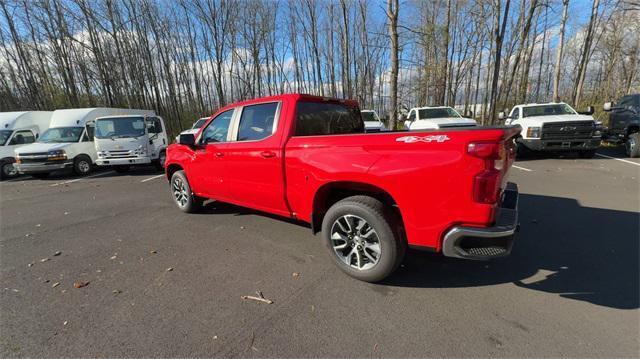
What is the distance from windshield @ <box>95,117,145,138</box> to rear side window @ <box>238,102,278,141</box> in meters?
8.39

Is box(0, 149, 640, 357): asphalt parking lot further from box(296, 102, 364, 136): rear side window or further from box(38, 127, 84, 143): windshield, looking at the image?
box(38, 127, 84, 143): windshield

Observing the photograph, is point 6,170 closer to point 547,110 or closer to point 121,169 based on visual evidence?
point 121,169

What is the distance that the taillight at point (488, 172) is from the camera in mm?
2078

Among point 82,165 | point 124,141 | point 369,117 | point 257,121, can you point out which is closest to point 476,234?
point 257,121

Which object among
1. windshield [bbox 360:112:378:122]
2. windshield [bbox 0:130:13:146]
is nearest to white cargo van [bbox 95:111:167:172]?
windshield [bbox 0:130:13:146]

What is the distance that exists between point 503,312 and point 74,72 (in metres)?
29.1

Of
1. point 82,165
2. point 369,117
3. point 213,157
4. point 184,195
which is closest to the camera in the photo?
point 213,157

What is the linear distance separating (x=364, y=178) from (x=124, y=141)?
34.1ft

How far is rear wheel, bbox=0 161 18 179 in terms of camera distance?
36.0ft

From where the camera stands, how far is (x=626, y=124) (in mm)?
9516

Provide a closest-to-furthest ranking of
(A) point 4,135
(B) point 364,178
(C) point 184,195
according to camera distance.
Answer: (B) point 364,178, (C) point 184,195, (A) point 4,135

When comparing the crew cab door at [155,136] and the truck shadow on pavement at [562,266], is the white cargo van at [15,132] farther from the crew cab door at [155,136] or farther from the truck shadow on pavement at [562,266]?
the truck shadow on pavement at [562,266]

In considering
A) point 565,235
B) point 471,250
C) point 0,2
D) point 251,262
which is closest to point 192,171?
point 251,262

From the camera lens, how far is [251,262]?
3395mm
